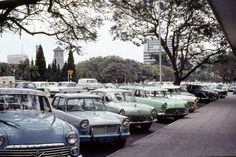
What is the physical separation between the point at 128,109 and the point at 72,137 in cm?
719

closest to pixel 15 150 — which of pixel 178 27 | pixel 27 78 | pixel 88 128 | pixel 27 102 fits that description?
pixel 27 102

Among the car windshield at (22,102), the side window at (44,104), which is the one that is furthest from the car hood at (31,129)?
the side window at (44,104)

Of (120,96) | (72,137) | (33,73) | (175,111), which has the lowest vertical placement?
(175,111)

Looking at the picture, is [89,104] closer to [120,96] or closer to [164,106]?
[120,96]

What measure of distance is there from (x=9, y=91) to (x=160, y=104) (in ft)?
36.6

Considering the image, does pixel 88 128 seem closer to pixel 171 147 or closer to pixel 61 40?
pixel 171 147

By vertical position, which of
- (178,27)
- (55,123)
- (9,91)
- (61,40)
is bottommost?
(55,123)

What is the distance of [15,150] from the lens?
23.3ft

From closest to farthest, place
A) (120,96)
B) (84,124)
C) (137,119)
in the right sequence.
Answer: (84,124), (137,119), (120,96)

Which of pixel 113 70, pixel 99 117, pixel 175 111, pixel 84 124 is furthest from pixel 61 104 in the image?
pixel 113 70

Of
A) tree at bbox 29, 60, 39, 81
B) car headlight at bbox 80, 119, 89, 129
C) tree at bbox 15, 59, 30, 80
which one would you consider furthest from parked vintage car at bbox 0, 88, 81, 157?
tree at bbox 15, 59, 30, 80

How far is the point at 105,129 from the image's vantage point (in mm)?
11406

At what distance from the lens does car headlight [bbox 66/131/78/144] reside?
773 cm

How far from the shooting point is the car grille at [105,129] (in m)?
11.2
